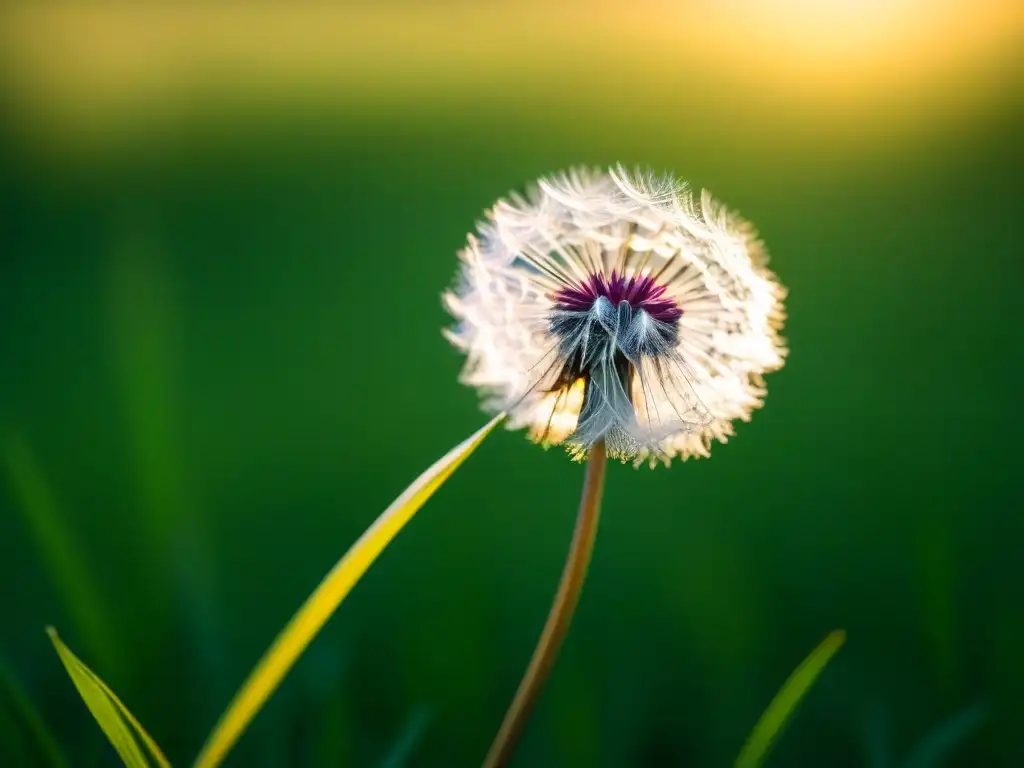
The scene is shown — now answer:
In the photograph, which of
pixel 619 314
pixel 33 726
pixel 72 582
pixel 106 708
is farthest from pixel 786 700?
pixel 72 582

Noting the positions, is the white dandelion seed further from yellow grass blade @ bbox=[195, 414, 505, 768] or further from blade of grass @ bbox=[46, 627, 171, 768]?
blade of grass @ bbox=[46, 627, 171, 768]

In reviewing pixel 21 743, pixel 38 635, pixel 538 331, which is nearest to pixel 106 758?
pixel 21 743

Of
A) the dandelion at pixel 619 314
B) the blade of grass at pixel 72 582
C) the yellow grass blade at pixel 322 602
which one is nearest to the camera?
the yellow grass blade at pixel 322 602

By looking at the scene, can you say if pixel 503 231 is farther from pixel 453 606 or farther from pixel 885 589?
pixel 885 589

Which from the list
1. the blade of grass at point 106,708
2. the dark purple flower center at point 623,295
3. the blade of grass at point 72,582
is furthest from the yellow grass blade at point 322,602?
the blade of grass at point 72,582

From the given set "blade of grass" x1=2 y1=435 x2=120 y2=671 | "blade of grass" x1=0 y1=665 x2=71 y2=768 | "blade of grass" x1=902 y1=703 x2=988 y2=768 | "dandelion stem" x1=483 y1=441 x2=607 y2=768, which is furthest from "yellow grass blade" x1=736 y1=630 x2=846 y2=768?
"blade of grass" x1=2 y1=435 x2=120 y2=671

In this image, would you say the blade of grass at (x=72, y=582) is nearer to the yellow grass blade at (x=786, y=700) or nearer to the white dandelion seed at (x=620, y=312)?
the white dandelion seed at (x=620, y=312)
